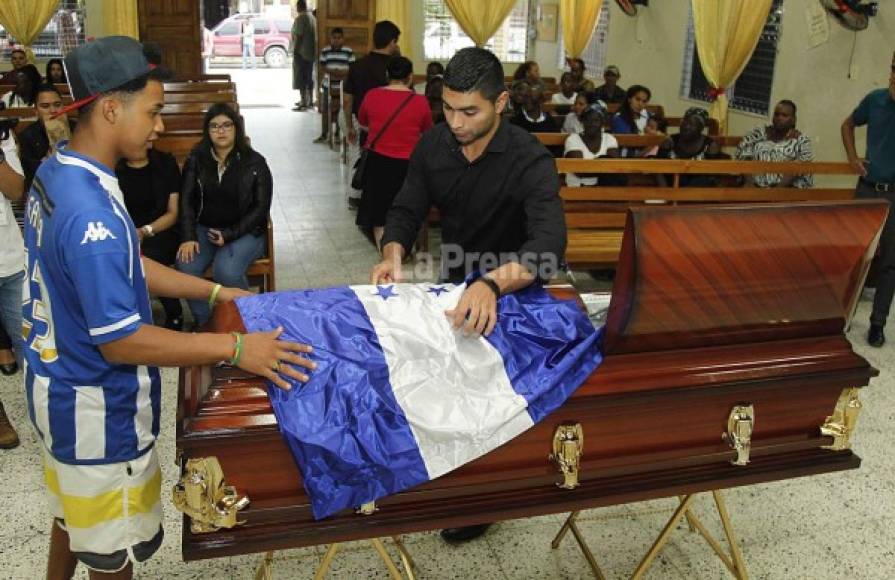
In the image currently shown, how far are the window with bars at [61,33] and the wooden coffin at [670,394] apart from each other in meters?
10.9

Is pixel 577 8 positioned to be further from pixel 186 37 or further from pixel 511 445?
pixel 511 445

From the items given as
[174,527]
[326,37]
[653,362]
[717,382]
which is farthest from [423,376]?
[326,37]

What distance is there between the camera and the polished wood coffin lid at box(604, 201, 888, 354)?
5.58 feet

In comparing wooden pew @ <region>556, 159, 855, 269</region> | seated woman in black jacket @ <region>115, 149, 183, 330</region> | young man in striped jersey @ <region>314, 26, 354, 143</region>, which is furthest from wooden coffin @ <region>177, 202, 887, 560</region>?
young man in striped jersey @ <region>314, 26, 354, 143</region>

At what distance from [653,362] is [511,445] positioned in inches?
14.4

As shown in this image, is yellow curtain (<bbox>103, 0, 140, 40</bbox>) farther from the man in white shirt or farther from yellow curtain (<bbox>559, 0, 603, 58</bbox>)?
the man in white shirt

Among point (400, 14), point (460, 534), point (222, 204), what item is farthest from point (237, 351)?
point (400, 14)

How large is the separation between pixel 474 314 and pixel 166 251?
3.04 metres

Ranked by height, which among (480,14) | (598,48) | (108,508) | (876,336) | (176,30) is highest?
(480,14)

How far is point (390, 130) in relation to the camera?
539 cm

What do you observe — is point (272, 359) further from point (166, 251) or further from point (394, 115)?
point (394, 115)

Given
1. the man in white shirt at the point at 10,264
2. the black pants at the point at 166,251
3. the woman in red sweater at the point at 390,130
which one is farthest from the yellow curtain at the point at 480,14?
the man in white shirt at the point at 10,264

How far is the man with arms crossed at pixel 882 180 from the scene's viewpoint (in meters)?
4.50

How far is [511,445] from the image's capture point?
1724mm
